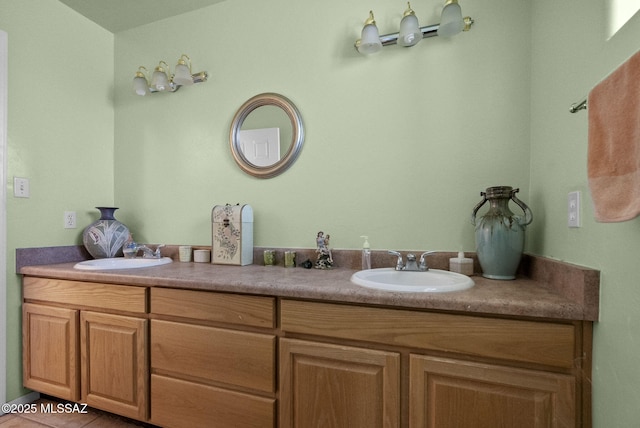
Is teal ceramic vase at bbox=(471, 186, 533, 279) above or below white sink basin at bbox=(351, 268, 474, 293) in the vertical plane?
above

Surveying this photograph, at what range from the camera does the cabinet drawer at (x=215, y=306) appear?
108cm

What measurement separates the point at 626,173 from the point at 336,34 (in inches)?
56.3

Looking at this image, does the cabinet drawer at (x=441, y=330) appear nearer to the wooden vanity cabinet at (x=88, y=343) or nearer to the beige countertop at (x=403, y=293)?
the beige countertop at (x=403, y=293)

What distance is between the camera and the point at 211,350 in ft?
3.74

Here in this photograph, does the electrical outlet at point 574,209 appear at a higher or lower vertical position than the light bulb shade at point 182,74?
lower

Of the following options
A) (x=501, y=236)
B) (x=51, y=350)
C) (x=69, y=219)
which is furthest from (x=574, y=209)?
(x=69, y=219)

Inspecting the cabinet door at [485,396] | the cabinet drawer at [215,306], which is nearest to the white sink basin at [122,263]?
the cabinet drawer at [215,306]

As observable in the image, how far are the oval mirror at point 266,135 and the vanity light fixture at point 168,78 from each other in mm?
375

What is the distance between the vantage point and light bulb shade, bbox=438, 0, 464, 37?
1238 millimetres

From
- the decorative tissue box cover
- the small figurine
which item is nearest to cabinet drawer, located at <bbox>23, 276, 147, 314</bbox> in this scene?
the decorative tissue box cover

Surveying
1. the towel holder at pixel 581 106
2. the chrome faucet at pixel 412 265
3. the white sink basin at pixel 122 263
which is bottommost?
the white sink basin at pixel 122 263

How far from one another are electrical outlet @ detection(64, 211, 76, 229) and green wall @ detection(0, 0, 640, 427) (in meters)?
0.03

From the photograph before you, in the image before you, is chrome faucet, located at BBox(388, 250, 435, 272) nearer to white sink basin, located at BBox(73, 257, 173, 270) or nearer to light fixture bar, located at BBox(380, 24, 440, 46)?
light fixture bar, located at BBox(380, 24, 440, 46)

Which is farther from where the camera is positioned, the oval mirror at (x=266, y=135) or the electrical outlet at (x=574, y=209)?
the oval mirror at (x=266, y=135)
